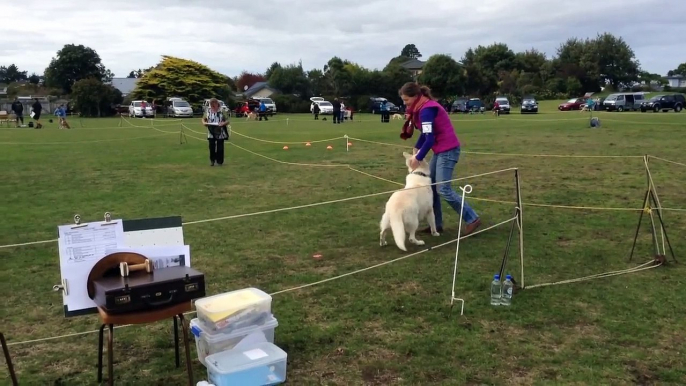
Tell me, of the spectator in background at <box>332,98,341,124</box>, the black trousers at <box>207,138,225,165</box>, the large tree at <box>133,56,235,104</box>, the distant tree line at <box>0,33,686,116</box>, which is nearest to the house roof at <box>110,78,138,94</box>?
the distant tree line at <box>0,33,686,116</box>

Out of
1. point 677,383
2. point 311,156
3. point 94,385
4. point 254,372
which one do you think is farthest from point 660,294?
point 311,156

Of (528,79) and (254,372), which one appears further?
(528,79)

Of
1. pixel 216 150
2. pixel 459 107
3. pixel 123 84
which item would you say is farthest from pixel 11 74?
pixel 216 150

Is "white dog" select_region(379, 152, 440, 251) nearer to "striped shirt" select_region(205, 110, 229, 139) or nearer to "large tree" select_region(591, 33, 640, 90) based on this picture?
"striped shirt" select_region(205, 110, 229, 139)

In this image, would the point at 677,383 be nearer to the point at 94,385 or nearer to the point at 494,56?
the point at 94,385

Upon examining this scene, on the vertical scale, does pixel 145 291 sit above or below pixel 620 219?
above

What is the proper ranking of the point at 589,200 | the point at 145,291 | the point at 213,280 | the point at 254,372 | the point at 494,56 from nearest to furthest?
the point at 145,291 → the point at 254,372 → the point at 213,280 → the point at 589,200 → the point at 494,56

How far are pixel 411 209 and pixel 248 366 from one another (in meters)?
3.59

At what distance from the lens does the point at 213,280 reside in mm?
5777

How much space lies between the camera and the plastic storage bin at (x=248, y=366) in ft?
11.1

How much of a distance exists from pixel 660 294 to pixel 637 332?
3.50 feet

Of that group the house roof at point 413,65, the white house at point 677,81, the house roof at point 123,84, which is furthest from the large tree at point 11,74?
the white house at point 677,81

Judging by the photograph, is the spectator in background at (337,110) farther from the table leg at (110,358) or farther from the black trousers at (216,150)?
the table leg at (110,358)

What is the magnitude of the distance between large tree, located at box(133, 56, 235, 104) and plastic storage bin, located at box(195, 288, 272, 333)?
6116 cm
